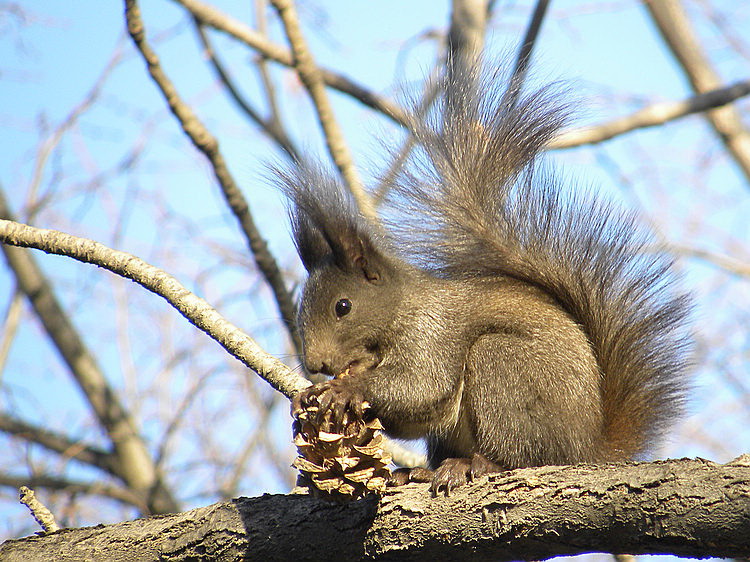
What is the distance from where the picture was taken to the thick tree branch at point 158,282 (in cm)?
271

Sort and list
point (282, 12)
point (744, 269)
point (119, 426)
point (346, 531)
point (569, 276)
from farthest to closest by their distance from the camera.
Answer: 1. point (744, 269)
2. point (119, 426)
3. point (282, 12)
4. point (569, 276)
5. point (346, 531)

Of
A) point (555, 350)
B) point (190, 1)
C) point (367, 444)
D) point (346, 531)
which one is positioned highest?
point (190, 1)

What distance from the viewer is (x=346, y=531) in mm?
2221

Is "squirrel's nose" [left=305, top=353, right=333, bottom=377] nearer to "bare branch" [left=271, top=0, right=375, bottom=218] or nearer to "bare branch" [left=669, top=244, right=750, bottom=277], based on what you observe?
"bare branch" [left=271, top=0, right=375, bottom=218]

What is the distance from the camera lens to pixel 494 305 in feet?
9.42

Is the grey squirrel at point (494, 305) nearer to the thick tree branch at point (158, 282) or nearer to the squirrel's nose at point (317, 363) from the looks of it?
the squirrel's nose at point (317, 363)

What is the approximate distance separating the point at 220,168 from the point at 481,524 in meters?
1.98

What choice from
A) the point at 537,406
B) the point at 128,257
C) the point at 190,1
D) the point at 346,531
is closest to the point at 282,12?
the point at 190,1

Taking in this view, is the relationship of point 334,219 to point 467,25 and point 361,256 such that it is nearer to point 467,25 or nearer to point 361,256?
point 361,256

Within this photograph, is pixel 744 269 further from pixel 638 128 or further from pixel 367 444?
pixel 367 444

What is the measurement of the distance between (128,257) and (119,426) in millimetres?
3061

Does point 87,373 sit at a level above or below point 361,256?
above

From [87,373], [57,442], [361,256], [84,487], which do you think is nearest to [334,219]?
[361,256]

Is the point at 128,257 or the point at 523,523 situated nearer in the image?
the point at 523,523
